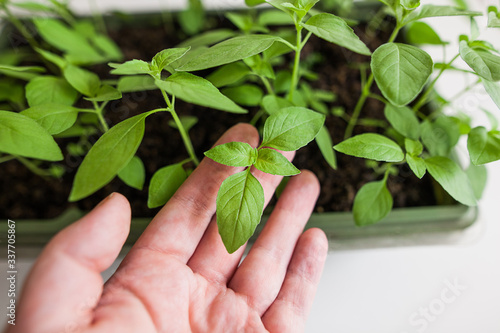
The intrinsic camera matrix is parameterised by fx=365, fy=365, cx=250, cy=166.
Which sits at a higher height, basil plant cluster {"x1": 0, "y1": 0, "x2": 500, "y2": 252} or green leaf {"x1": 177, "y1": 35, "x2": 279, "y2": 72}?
green leaf {"x1": 177, "y1": 35, "x2": 279, "y2": 72}

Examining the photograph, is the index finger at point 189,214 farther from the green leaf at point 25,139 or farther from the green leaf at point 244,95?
the green leaf at point 25,139

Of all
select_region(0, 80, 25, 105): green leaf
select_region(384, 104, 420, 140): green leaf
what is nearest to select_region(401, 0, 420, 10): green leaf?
select_region(384, 104, 420, 140): green leaf

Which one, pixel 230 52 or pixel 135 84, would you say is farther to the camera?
pixel 135 84

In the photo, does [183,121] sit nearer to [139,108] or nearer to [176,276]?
[139,108]

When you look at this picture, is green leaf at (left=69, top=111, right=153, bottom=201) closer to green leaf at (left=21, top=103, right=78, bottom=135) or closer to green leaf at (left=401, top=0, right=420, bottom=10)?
green leaf at (left=21, top=103, right=78, bottom=135)

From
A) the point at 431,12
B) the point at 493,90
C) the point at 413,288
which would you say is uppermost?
the point at 431,12

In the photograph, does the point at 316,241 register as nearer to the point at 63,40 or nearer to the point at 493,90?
the point at 493,90

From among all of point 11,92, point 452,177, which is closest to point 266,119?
point 452,177
